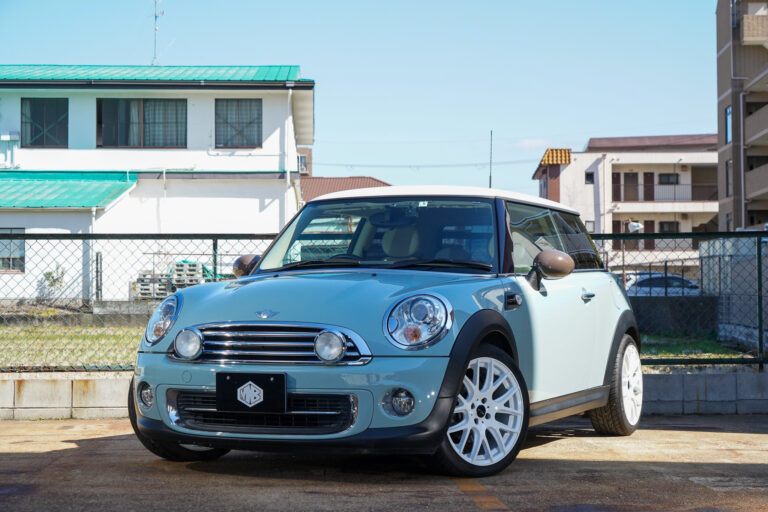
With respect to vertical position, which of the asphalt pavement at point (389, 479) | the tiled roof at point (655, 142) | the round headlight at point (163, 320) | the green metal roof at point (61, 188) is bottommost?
the asphalt pavement at point (389, 479)

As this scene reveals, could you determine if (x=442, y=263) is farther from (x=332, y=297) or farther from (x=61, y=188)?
(x=61, y=188)

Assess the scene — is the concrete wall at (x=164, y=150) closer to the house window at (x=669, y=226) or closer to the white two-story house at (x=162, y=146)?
the white two-story house at (x=162, y=146)

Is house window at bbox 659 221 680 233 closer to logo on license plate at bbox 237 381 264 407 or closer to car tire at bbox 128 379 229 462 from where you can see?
car tire at bbox 128 379 229 462

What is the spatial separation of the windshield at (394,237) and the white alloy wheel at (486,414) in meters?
0.68

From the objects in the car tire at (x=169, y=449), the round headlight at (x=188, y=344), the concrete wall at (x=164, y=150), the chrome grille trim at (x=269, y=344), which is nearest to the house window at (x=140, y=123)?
the concrete wall at (x=164, y=150)

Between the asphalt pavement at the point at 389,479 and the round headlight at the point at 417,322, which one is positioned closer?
the asphalt pavement at the point at 389,479

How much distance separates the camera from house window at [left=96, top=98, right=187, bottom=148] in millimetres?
28094

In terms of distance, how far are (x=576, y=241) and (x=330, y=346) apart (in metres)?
2.88

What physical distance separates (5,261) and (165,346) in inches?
712

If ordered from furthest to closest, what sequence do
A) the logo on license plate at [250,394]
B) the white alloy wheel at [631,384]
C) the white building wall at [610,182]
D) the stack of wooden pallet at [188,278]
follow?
the white building wall at [610,182] < the stack of wooden pallet at [188,278] < the white alloy wheel at [631,384] < the logo on license plate at [250,394]

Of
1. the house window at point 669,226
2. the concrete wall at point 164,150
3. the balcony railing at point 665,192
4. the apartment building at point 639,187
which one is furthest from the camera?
the house window at point 669,226

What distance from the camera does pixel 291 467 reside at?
18.0 feet

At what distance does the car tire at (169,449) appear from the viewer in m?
5.45

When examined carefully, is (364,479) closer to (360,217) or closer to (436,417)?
(436,417)
